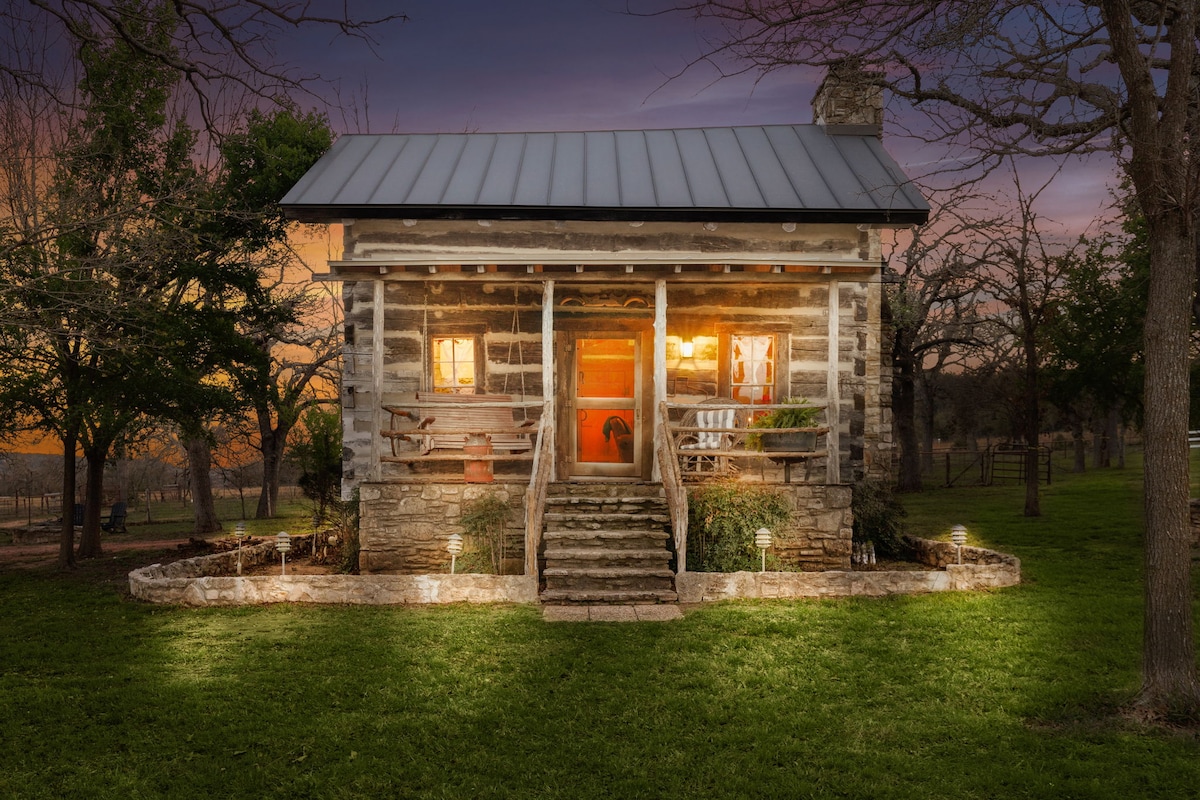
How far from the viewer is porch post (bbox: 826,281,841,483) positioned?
1173 cm

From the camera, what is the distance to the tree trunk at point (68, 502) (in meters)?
13.6

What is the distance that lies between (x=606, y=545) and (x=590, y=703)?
3.98m

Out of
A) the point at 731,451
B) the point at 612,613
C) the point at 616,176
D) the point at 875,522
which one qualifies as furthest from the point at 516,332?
the point at 875,522

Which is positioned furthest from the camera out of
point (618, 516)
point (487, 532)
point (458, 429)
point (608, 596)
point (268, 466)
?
point (268, 466)

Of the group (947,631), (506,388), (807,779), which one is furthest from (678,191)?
(807,779)

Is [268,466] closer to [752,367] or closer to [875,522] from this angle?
[752,367]

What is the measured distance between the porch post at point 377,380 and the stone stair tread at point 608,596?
349 centimetres

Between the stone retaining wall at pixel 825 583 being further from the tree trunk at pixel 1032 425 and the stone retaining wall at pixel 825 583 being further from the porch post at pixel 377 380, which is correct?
the tree trunk at pixel 1032 425

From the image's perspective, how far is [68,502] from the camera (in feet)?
45.2

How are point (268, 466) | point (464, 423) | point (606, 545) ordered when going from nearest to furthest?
1. point (606, 545)
2. point (464, 423)
3. point (268, 466)

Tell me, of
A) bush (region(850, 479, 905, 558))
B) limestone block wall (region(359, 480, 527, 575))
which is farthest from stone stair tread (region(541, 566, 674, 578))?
bush (region(850, 479, 905, 558))

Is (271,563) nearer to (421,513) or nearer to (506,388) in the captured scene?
(421,513)

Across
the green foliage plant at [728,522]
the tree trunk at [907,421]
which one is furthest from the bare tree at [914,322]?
the green foliage plant at [728,522]

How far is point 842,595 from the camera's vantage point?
10055 millimetres
